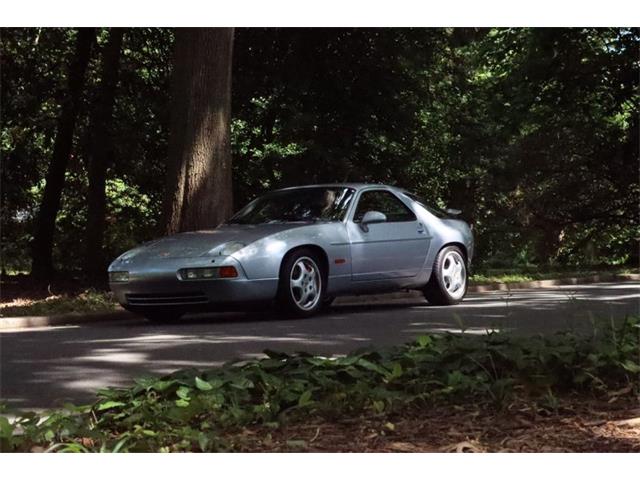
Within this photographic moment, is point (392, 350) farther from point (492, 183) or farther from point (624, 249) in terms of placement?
point (624, 249)

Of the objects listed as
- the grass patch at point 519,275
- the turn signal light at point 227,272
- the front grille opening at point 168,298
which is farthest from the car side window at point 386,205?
the grass patch at point 519,275

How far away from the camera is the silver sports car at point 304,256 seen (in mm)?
11742

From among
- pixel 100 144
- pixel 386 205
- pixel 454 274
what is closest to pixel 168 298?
pixel 386 205

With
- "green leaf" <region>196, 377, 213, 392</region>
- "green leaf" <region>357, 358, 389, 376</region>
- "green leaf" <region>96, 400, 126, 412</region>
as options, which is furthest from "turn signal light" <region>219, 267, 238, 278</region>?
"green leaf" <region>96, 400, 126, 412</region>

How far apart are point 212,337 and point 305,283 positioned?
2.19 m

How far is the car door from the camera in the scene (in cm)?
1310

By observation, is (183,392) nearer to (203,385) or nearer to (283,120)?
(203,385)

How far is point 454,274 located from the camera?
14.2m

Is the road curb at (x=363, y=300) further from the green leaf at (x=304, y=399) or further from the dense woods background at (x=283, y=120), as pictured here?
the green leaf at (x=304, y=399)

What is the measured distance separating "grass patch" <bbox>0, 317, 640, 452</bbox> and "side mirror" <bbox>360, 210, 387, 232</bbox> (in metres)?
6.15

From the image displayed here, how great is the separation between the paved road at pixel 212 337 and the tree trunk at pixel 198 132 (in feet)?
8.31

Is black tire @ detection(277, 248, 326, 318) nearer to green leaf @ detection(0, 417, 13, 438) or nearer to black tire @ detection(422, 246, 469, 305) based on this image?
black tire @ detection(422, 246, 469, 305)

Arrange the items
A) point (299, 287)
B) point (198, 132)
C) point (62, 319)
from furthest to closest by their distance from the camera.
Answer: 1. point (198, 132)
2. point (62, 319)
3. point (299, 287)
